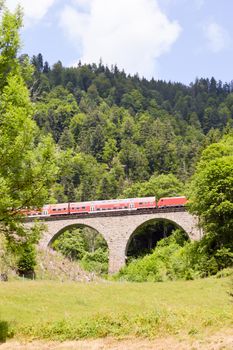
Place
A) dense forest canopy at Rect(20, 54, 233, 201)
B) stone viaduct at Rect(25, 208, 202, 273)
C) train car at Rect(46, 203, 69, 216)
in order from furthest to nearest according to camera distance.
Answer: dense forest canopy at Rect(20, 54, 233, 201) → train car at Rect(46, 203, 69, 216) → stone viaduct at Rect(25, 208, 202, 273)

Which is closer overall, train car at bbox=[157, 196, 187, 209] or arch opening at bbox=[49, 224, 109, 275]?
train car at bbox=[157, 196, 187, 209]

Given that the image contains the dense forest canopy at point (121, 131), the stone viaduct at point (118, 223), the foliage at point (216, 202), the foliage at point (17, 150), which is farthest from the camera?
the dense forest canopy at point (121, 131)

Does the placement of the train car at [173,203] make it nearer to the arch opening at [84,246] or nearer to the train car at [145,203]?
the train car at [145,203]

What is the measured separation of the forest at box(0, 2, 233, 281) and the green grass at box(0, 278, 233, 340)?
2641 mm

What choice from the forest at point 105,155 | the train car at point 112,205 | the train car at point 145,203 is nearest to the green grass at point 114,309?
the forest at point 105,155

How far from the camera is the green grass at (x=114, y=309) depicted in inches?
458

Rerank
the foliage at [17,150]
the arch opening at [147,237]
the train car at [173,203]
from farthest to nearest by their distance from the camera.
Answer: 1. the arch opening at [147,237]
2. the train car at [173,203]
3. the foliage at [17,150]

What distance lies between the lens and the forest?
12.1m

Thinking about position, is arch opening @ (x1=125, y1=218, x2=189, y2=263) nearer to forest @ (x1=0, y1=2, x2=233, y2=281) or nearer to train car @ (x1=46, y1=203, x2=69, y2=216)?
forest @ (x1=0, y1=2, x2=233, y2=281)

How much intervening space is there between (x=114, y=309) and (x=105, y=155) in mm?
109644

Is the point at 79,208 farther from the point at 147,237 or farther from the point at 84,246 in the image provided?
the point at 84,246

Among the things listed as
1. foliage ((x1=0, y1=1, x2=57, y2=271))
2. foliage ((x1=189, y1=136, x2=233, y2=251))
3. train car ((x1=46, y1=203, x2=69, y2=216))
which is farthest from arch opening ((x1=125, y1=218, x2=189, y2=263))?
foliage ((x1=0, y1=1, x2=57, y2=271))

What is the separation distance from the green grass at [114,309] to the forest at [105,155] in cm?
264

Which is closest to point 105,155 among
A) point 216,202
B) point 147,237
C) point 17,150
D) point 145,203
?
point 147,237
